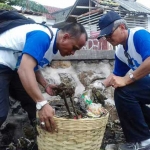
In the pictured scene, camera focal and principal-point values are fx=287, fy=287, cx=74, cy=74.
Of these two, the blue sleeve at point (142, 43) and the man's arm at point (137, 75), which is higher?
the blue sleeve at point (142, 43)

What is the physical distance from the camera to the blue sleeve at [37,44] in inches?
83.0

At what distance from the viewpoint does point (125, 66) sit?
123 inches

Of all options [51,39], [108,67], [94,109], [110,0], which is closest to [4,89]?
[51,39]

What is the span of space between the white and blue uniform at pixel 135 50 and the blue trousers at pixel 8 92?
101cm

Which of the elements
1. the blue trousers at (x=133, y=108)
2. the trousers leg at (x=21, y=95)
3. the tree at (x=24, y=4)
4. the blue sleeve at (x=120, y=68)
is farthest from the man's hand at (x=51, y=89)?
the tree at (x=24, y=4)

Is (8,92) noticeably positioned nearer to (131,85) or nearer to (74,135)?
(74,135)

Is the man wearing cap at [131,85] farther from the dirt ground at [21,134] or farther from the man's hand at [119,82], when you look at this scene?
the dirt ground at [21,134]

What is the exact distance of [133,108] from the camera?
8.80 ft

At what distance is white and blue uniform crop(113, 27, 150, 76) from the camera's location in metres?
2.58

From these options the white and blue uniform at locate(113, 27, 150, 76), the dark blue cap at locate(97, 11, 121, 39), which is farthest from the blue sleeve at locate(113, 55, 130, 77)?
the dark blue cap at locate(97, 11, 121, 39)

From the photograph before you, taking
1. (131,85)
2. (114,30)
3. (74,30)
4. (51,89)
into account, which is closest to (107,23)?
(114,30)

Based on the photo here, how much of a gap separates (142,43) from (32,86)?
1.13 m

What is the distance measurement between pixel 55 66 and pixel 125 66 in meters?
0.88

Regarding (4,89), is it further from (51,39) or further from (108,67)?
(108,67)
